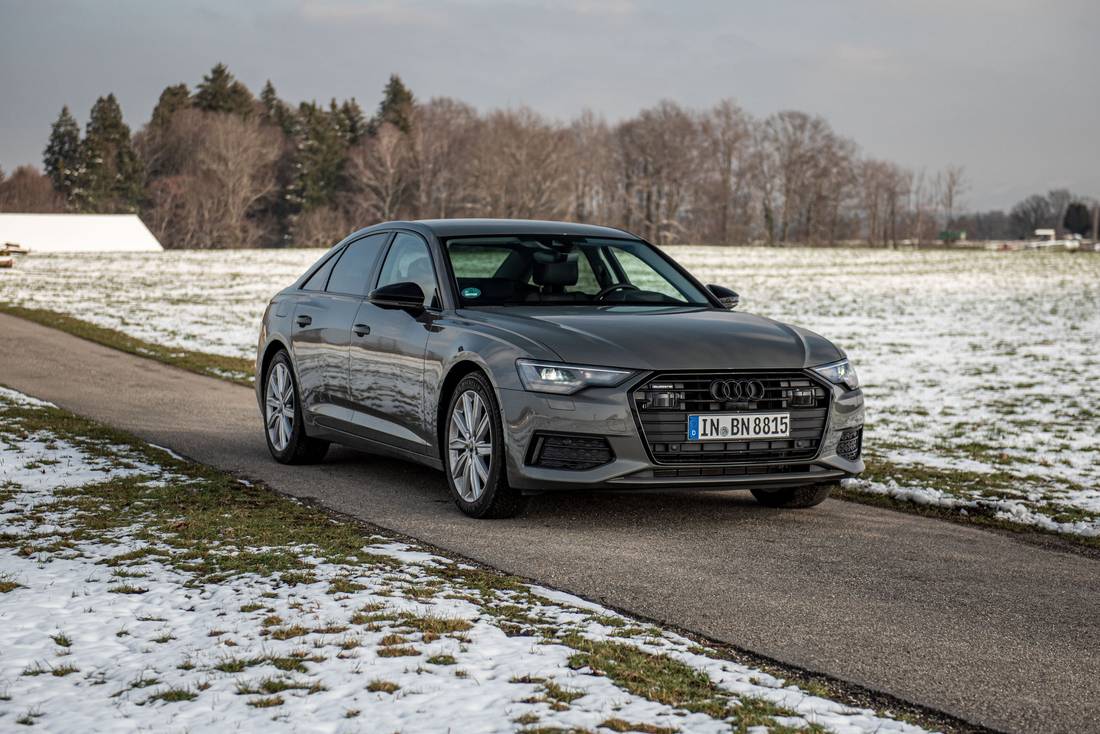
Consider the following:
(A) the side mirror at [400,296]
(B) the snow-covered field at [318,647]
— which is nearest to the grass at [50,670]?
(B) the snow-covered field at [318,647]

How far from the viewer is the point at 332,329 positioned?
9.19 m

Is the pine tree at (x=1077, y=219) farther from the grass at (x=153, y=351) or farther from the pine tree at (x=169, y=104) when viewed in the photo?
Result: the grass at (x=153, y=351)

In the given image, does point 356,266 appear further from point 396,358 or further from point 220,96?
point 220,96

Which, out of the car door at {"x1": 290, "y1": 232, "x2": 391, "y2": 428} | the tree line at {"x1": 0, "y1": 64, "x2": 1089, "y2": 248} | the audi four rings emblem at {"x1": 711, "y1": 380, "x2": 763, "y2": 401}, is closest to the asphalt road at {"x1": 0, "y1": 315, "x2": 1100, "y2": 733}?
the car door at {"x1": 290, "y1": 232, "x2": 391, "y2": 428}

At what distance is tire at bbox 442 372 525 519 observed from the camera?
Result: 7.38m

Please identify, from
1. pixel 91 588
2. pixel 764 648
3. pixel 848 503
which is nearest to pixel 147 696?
pixel 91 588

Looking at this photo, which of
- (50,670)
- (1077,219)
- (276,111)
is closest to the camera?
(50,670)

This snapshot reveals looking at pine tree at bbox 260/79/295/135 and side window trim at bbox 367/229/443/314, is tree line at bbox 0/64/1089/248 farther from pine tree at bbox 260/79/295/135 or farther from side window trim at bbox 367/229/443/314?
side window trim at bbox 367/229/443/314

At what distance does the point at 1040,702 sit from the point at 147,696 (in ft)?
9.24

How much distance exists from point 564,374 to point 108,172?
391ft

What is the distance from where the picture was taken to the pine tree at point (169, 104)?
129 m

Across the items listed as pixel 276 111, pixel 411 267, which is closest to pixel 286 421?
pixel 411 267

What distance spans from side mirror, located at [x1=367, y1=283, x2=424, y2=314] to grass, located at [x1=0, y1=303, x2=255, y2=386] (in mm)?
8667

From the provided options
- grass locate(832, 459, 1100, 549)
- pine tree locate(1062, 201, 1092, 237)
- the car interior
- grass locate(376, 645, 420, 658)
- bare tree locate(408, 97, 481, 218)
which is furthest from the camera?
pine tree locate(1062, 201, 1092, 237)
